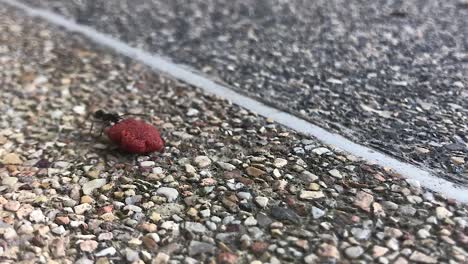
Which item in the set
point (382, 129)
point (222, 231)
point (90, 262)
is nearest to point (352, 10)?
point (382, 129)

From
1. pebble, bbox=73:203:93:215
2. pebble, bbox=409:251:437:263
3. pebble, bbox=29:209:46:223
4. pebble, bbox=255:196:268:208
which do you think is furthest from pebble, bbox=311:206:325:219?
pebble, bbox=29:209:46:223

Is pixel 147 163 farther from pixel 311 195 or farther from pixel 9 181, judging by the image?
pixel 311 195

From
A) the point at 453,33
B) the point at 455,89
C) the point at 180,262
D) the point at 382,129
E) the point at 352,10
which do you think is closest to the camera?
the point at 180,262

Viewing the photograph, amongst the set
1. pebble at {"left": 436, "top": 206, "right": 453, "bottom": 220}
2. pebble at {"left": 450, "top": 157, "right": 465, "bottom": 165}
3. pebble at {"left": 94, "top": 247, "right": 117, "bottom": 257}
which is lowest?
pebble at {"left": 94, "top": 247, "right": 117, "bottom": 257}

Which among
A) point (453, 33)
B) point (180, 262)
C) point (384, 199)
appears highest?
point (453, 33)

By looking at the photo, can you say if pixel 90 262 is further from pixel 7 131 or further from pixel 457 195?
pixel 457 195

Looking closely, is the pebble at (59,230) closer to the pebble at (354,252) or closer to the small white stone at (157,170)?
the small white stone at (157,170)

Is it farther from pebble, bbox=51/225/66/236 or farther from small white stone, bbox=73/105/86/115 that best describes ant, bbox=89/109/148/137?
pebble, bbox=51/225/66/236
